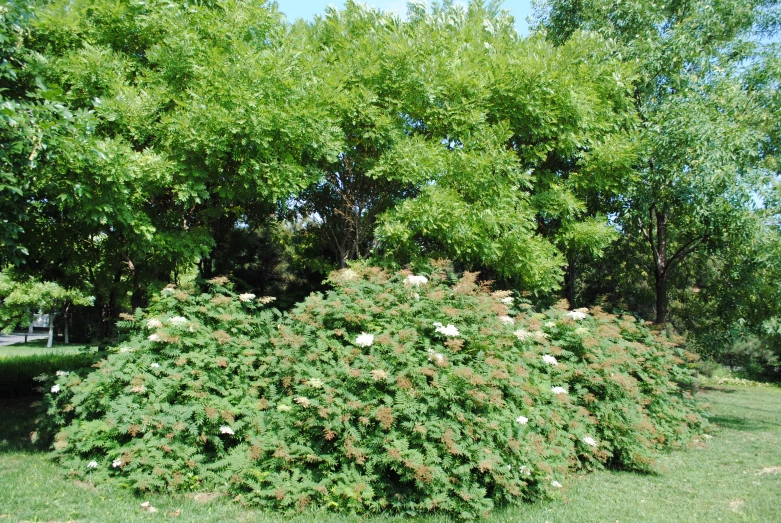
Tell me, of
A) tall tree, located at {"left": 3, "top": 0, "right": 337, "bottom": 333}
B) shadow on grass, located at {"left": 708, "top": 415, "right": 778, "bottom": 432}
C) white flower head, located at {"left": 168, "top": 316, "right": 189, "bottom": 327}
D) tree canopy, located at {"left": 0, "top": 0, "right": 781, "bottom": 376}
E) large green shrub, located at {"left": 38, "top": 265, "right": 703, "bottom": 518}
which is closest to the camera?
large green shrub, located at {"left": 38, "top": 265, "right": 703, "bottom": 518}

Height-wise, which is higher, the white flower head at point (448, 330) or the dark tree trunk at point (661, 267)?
the dark tree trunk at point (661, 267)

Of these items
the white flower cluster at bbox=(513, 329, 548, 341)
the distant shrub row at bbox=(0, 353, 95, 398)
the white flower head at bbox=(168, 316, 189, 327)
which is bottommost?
the distant shrub row at bbox=(0, 353, 95, 398)

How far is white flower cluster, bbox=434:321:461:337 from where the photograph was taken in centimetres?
509

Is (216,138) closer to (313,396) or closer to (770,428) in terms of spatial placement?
(313,396)

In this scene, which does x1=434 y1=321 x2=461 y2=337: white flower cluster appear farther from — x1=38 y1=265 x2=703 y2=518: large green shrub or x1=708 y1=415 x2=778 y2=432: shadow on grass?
x1=708 y1=415 x2=778 y2=432: shadow on grass

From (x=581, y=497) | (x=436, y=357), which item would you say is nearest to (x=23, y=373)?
(x=436, y=357)

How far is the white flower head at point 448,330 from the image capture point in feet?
16.7

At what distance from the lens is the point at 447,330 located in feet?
16.8

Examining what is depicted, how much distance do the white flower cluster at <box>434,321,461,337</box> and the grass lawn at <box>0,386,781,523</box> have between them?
1.68m

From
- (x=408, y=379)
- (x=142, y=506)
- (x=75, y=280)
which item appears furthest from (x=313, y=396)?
(x=75, y=280)

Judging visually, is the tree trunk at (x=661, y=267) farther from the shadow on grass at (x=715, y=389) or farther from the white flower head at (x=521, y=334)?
the shadow on grass at (x=715, y=389)

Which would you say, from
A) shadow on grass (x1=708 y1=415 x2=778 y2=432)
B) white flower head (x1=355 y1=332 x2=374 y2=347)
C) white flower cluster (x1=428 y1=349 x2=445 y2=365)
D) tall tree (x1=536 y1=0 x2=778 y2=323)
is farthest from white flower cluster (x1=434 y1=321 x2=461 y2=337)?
shadow on grass (x1=708 y1=415 x2=778 y2=432)

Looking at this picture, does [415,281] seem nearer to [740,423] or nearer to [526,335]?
[526,335]

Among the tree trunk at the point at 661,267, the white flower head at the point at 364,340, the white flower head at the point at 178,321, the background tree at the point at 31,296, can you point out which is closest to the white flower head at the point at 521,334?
the white flower head at the point at 364,340
